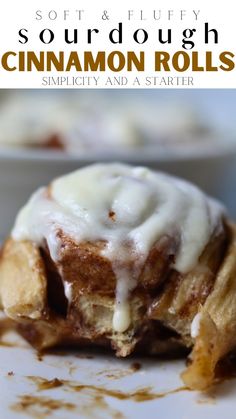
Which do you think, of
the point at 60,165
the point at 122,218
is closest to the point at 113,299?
the point at 122,218

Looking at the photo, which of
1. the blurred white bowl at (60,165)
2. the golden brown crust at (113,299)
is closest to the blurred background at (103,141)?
the blurred white bowl at (60,165)

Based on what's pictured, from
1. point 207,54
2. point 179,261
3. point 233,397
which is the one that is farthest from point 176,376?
point 207,54

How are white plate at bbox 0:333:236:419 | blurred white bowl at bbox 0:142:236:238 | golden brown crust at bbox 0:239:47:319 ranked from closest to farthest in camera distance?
white plate at bbox 0:333:236:419, golden brown crust at bbox 0:239:47:319, blurred white bowl at bbox 0:142:236:238

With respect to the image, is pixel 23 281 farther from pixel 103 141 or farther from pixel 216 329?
pixel 103 141

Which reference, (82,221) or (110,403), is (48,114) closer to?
(82,221)

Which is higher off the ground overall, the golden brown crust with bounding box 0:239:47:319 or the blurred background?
the blurred background

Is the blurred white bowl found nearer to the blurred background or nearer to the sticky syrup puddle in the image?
the blurred background

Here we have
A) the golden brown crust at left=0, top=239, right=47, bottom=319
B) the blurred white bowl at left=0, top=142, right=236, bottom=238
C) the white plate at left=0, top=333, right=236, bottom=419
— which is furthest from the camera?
the blurred white bowl at left=0, top=142, right=236, bottom=238

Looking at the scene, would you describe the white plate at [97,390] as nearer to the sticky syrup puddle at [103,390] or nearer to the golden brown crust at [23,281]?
the sticky syrup puddle at [103,390]

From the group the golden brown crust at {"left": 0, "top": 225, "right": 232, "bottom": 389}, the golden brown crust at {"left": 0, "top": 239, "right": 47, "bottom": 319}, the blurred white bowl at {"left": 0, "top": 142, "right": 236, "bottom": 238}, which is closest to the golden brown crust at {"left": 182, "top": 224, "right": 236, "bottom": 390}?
the golden brown crust at {"left": 0, "top": 225, "right": 232, "bottom": 389}
